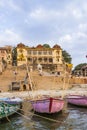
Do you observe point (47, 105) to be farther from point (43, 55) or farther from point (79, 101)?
point (43, 55)

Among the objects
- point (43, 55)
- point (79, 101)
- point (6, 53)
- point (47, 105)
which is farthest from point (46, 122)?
point (6, 53)

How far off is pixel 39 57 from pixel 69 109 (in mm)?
73349

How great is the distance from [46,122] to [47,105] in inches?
103

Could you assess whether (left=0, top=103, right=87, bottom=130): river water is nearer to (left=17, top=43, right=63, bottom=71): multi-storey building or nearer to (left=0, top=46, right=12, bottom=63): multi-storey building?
(left=17, top=43, right=63, bottom=71): multi-storey building

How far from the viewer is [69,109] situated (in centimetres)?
3672

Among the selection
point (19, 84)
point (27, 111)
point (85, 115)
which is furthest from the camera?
point (19, 84)

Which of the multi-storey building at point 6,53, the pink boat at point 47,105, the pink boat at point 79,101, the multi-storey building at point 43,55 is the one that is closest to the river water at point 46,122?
the pink boat at point 47,105

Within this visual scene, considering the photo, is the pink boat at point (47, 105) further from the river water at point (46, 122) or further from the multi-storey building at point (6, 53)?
the multi-storey building at point (6, 53)

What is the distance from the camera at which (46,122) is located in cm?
2738

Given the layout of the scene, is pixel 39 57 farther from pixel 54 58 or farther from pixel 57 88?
pixel 57 88

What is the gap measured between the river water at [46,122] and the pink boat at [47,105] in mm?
557

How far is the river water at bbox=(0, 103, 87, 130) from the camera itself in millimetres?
25297

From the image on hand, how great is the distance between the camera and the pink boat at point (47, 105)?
97.4 feet

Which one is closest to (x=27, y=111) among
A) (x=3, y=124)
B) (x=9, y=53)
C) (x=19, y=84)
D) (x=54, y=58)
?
(x=3, y=124)
